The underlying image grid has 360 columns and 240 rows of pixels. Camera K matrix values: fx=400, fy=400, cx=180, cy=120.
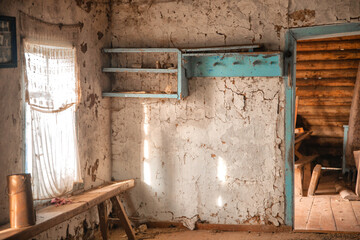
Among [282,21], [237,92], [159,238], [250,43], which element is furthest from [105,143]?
[282,21]

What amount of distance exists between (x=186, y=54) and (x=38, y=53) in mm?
1648

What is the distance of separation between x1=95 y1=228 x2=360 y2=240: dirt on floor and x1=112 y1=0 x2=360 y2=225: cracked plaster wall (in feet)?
0.54

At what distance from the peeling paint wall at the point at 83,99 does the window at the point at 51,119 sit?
14 cm

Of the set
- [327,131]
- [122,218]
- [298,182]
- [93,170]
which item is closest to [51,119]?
[93,170]

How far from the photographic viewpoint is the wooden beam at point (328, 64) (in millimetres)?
6832

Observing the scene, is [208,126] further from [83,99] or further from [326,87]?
[326,87]

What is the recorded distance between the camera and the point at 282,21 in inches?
181

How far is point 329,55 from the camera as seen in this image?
22.1ft

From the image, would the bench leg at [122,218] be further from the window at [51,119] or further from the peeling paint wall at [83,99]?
the window at [51,119]

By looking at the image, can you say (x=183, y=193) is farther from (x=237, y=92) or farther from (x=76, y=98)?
(x=76, y=98)

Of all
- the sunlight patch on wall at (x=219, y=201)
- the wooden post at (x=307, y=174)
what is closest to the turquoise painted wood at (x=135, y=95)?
the sunlight patch on wall at (x=219, y=201)

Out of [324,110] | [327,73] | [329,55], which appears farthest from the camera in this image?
[324,110]

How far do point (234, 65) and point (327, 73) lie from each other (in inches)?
120

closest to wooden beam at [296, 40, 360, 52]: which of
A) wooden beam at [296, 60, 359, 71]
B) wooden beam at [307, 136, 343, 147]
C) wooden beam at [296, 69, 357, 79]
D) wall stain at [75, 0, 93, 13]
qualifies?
wooden beam at [296, 60, 359, 71]
